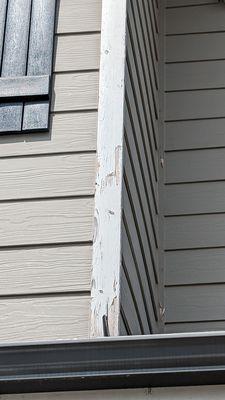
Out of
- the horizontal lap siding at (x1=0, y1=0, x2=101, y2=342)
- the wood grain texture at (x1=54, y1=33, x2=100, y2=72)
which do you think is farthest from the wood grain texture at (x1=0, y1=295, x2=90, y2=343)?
the wood grain texture at (x1=54, y1=33, x2=100, y2=72)

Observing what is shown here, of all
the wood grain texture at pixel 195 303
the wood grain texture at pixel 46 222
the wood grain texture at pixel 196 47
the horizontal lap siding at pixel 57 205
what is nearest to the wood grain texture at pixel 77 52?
the horizontal lap siding at pixel 57 205

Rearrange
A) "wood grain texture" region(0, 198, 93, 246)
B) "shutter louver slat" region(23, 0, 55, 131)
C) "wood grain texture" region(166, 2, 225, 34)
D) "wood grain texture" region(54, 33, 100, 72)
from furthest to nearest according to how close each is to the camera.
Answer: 1. "wood grain texture" region(166, 2, 225, 34)
2. "wood grain texture" region(54, 33, 100, 72)
3. "shutter louver slat" region(23, 0, 55, 131)
4. "wood grain texture" region(0, 198, 93, 246)

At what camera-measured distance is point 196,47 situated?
5.12 metres

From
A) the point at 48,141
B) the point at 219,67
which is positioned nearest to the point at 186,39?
the point at 219,67

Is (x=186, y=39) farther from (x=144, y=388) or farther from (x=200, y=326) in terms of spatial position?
(x=144, y=388)

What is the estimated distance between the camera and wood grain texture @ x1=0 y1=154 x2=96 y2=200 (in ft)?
10.9

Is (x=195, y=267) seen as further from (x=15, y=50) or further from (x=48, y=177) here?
(x=15, y=50)

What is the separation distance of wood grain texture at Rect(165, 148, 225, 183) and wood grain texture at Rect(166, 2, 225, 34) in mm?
846

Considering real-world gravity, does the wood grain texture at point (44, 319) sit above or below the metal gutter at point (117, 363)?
above

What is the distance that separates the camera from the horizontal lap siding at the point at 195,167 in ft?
14.4

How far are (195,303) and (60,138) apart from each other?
131 centimetres

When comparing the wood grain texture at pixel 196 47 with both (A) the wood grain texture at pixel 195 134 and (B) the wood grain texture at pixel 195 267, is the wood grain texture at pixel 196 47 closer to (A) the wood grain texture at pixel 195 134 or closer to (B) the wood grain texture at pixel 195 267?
(A) the wood grain texture at pixel 195 134

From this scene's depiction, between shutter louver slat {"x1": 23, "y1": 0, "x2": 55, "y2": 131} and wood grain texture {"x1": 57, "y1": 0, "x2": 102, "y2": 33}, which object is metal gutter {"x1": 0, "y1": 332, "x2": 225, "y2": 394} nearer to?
shutter louver slat {"x1": 23, "y1": 0, "x2": 55, "y2": 131}

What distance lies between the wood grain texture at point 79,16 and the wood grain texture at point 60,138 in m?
0.43
